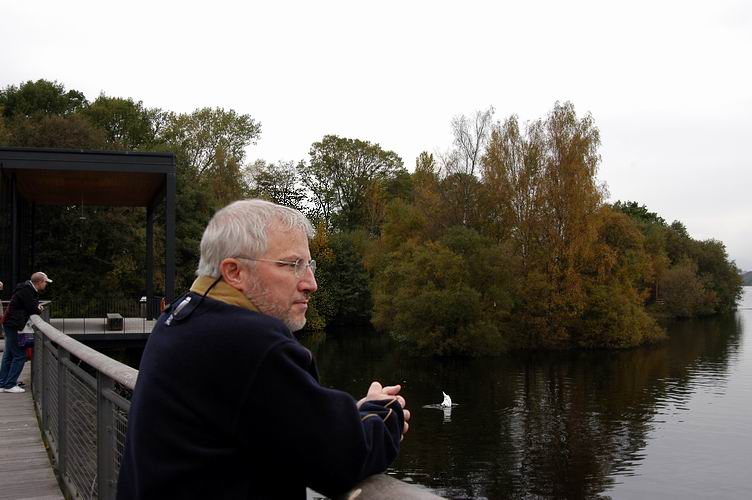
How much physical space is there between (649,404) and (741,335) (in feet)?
106

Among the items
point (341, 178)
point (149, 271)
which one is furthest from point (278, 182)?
point (149, 271)

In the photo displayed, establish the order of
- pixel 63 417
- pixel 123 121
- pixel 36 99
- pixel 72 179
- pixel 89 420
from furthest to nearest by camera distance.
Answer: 1. pixel 123 121
2. pixel 36 99
3. pixel 72 179
4. pixel 63 417
5. pixel 89 420

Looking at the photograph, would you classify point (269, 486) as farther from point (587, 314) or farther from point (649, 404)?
point (587, 314)

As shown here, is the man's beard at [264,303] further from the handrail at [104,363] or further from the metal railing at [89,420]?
the handrail at [104,363]

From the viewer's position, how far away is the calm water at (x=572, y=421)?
67.4ft

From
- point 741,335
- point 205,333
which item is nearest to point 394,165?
point 741,335

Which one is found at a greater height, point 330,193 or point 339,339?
point 330,193

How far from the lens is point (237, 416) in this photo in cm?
149

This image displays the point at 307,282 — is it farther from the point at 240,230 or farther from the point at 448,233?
the point at 448,233

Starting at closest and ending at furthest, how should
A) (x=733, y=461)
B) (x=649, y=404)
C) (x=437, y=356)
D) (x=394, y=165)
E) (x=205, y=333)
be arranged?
(x=205, y=333) → (x=733, y=461) → (x=649, y=404) → (x=437, y=356) → (x=394, y=165)

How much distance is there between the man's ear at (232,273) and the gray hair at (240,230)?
2 centimetres

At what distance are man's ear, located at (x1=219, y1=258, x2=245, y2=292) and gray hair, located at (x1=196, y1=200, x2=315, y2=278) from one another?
0.08 ft

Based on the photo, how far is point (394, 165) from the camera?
6203cm

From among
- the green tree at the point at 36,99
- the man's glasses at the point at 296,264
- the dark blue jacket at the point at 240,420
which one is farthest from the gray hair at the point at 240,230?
the green tree at the point at 36,99
